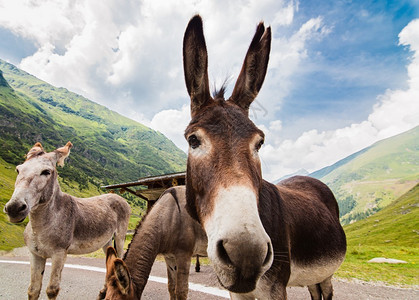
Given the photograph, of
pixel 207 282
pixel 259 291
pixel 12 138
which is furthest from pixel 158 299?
pixel 12 138

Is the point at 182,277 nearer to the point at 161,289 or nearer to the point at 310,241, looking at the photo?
the point at 161,289

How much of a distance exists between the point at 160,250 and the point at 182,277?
83 cm

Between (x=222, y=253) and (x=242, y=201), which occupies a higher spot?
(x=242, y=201)

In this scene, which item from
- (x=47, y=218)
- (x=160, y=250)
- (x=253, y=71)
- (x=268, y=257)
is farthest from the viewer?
(x=47, y=218)

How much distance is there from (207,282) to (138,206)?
147 m

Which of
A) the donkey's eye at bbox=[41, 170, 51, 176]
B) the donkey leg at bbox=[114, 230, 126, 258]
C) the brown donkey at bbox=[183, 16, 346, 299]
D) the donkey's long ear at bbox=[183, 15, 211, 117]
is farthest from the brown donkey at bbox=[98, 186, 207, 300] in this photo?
the donkey leg at bbox=[114, 230, 126, 258]

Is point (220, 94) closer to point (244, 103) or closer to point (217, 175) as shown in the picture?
point (244, 103)

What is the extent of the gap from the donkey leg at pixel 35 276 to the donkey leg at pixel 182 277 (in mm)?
3106

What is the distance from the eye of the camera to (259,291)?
2760 mm

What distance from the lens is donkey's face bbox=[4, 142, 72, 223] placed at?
4426mm

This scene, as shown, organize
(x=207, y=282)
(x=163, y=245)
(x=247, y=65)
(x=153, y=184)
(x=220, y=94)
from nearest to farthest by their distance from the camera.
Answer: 1. (x=247, y=65)
2. (x=220, y=94)
3. (x=163, y=245)
4. (x=207, y=282)
5. (x=153, y=184)

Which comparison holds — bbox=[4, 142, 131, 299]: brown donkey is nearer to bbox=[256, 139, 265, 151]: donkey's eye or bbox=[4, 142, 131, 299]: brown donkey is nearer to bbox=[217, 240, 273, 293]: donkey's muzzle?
bbox=[217, 240, 273, 293]: donkey's muzzle

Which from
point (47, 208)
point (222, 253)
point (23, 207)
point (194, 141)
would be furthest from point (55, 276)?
point (222, 253)

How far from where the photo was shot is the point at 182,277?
5.14 meters
